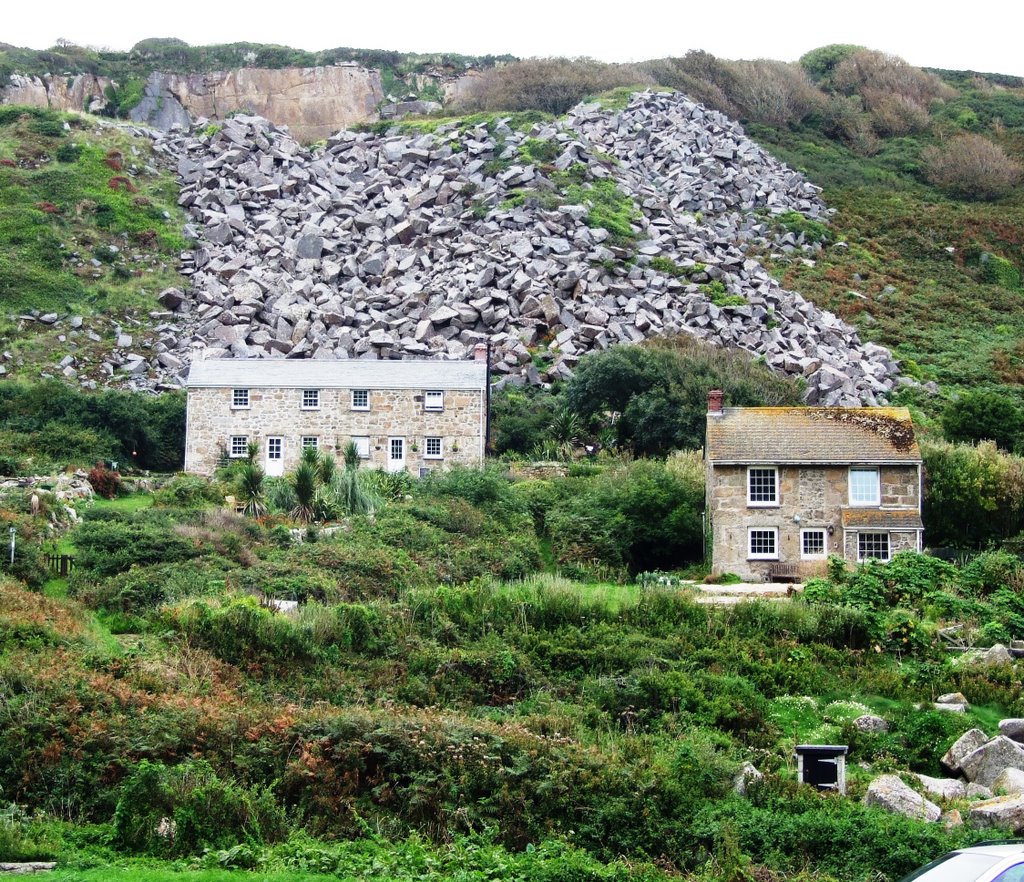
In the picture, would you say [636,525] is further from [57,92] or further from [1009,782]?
[57,92]

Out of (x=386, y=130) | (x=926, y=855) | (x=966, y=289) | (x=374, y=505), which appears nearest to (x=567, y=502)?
(x=374, y=505)

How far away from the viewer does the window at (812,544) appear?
128ft

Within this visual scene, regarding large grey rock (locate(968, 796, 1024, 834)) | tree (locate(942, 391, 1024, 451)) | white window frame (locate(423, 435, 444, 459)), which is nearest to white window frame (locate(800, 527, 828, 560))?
tree (locate(942, 391, 1024, 451))

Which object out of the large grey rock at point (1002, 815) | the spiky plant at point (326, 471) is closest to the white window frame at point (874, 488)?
the spiky plant at point (326, 471)

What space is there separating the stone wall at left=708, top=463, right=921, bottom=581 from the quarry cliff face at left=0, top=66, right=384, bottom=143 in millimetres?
75941

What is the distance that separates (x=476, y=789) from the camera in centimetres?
2122

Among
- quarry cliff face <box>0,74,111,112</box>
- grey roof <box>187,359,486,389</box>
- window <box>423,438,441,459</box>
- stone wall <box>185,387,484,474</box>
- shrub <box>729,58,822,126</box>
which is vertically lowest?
window <box>423,438,441,459</box>

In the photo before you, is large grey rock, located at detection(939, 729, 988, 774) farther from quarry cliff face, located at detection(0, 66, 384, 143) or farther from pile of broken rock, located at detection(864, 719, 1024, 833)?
quarry cliff face, located at detection(0, 66, 384, 143)

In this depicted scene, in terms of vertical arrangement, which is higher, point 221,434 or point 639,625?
point 221,434

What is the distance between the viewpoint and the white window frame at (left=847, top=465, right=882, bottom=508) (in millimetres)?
39156

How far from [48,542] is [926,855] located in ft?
75.0

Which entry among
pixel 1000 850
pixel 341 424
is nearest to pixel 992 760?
pixel 1000 850

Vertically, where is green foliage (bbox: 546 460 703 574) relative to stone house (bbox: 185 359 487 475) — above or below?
below

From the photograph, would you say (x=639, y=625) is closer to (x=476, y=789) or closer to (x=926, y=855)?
(x=476, y=789)
